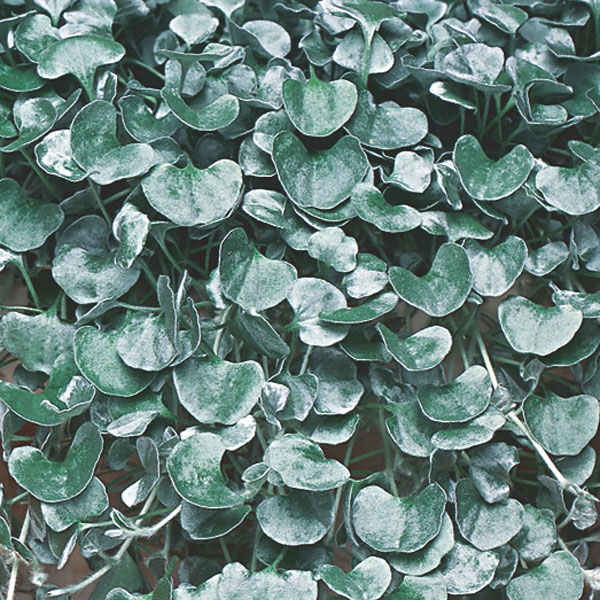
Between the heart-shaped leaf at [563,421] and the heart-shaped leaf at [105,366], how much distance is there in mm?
385

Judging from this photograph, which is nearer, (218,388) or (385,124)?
(218,388)

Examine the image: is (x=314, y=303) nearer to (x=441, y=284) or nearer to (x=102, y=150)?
(x=441, y=284)

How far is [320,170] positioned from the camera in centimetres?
83

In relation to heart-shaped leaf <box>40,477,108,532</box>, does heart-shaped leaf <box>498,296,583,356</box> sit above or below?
above

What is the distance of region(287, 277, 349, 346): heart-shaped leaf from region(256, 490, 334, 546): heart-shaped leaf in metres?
0.16

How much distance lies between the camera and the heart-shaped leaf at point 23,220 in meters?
0.84

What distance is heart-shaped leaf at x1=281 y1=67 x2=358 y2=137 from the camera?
2.72 ft

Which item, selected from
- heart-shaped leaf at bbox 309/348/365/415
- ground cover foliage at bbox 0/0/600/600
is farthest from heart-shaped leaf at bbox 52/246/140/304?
heart-shaped leaf at bbox 309/348/365/415

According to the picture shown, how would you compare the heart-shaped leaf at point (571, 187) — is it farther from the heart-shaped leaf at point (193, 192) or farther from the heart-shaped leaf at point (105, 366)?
the heart-shaped leaf at point (105, 366)

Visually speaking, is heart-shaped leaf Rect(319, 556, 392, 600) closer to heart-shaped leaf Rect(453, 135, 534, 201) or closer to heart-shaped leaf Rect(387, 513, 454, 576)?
heart-shaped leaf Rect(387, 513, 454, 576)

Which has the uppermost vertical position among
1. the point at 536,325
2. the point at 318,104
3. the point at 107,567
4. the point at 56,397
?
the point at 318,104

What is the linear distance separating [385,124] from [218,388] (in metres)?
0.35

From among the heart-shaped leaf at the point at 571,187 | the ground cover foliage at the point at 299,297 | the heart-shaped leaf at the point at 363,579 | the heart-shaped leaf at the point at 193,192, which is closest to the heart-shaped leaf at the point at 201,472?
the ground cover foliage at the point at 299,297

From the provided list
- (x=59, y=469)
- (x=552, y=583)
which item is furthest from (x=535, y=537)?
(x=59, y=469)
